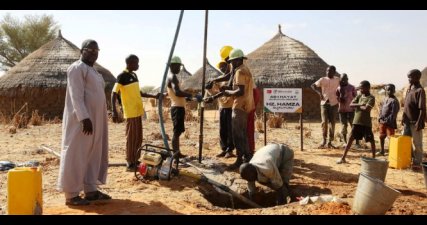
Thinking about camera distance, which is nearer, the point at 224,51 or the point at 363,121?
the point at 363,121

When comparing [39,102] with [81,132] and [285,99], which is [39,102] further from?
[81,132]

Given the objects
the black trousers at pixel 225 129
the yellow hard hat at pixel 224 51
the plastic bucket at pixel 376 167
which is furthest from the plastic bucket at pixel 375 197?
the yellow hard hat at pixel 224 51

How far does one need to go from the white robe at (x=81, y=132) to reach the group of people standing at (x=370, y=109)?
4.33 m

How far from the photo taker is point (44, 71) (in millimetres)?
16484

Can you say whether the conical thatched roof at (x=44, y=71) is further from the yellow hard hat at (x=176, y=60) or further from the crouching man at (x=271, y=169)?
the crouching man at (x=271, y=169)

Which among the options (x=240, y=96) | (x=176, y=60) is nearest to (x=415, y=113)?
(x=240, y=96)

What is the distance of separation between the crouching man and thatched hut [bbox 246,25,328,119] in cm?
1084

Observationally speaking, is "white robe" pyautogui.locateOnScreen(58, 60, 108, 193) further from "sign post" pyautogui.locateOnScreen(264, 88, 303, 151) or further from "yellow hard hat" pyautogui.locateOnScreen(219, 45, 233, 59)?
"sign post" pyautogui.locateOnScreen(264, 88, 303, 151)

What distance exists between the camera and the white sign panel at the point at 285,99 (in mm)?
8062

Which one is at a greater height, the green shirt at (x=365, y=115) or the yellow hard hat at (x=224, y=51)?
the yellow hard hat at (x=224, y=51)

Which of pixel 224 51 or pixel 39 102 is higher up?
pixel 224 51

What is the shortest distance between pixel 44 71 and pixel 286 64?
1006cm
